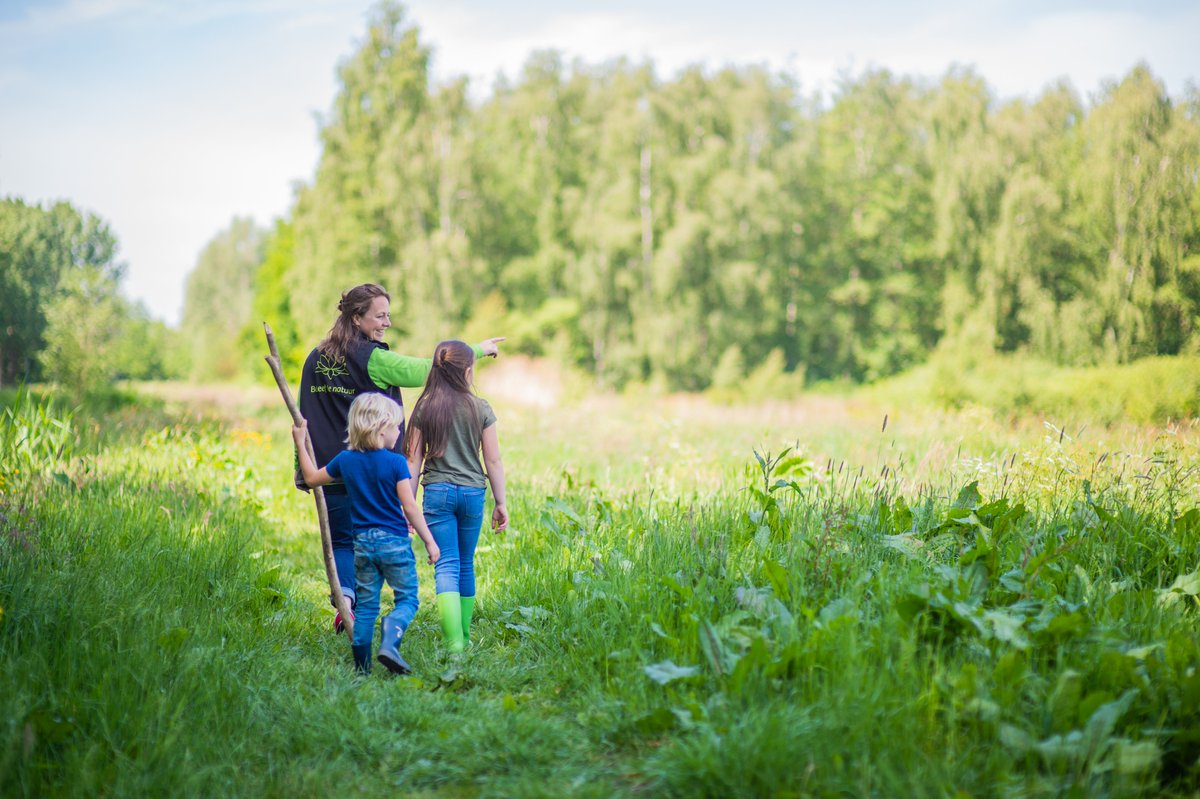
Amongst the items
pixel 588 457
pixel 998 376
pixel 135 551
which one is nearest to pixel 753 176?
pixel 998 376

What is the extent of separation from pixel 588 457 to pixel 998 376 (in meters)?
12.5

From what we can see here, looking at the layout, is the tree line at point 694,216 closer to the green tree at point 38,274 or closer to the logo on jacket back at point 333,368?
the green tree at point 38,274

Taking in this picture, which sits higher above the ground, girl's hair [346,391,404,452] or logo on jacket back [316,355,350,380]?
logo on jacket back [316,355,350,380]

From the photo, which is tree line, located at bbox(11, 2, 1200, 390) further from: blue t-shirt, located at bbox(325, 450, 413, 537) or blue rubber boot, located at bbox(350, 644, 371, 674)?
blue rubber boot, located at bbox(350, 644, 371, 674)

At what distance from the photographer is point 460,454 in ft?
13.5

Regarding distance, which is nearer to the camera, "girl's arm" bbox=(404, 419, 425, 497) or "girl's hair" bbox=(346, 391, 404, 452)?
"girl's hair" bbox=(346, 391, 404, 452)

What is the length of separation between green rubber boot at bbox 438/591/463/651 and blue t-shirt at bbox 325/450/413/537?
465 millimetres

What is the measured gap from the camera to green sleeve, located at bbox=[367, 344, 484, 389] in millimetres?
4109

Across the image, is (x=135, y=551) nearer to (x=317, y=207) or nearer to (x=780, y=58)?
(x=317, y=207)

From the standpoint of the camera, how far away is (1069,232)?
23938 millimetres

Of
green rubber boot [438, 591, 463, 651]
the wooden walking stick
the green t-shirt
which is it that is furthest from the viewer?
the green t-shirt

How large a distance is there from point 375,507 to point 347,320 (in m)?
1.08

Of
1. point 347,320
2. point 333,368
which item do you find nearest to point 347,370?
point 333,368

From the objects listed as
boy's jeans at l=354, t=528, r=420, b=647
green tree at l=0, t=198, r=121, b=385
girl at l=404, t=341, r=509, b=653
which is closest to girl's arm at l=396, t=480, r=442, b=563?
boy's jeans at l=354, t=528, r=420, b=647
